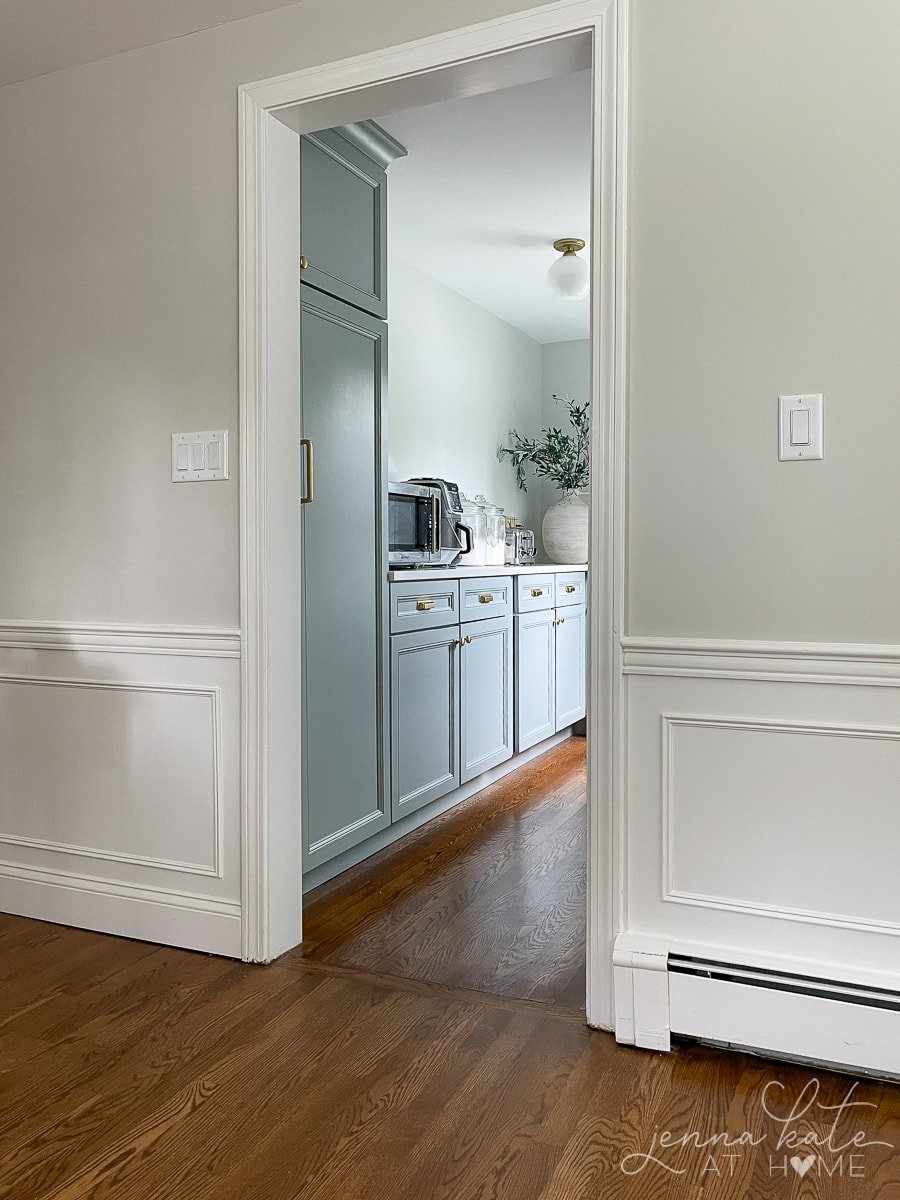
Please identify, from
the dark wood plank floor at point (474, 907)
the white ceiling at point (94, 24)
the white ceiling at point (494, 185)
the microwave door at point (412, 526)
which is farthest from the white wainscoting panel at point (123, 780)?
the white ceiling at point (494, 185)

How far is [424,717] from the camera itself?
344 centimetres

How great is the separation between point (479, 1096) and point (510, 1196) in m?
0.28

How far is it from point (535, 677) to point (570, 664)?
54 cm

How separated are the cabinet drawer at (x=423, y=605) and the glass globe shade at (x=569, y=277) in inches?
48.6

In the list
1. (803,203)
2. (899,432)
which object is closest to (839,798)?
(899,432)

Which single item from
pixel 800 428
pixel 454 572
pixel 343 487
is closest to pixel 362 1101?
pixel 800 428

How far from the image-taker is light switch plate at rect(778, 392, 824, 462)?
5.85ft

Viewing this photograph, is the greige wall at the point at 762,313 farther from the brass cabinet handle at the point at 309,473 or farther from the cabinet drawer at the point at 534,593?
the cabinet drawer at the point at 534,593

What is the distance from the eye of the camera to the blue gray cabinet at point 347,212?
272cm

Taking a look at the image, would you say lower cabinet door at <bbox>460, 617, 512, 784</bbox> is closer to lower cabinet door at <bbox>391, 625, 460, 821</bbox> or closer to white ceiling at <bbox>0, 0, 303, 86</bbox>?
lower cabinet door at <bbox>391, 625, 460, 821</bbox>

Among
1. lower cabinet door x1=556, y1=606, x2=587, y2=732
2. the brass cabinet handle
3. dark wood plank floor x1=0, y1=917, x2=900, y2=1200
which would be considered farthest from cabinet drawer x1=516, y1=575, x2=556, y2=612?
dark wood plank floor x1=0, y1=917, x2=900, y2=1200

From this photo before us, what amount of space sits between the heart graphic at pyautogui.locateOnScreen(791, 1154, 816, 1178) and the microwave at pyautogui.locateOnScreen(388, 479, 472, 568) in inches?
84.8

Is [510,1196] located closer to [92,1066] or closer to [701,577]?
[92,1066]

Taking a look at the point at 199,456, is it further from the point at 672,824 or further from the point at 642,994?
the point at 642,994
